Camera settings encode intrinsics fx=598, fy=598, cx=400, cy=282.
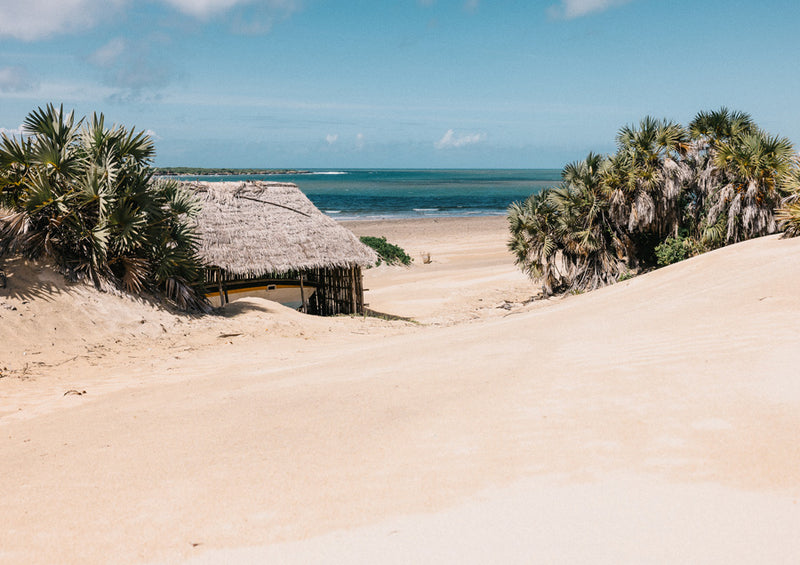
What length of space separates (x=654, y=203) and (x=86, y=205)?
1347 cm

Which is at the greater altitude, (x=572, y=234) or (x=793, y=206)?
(x=793, y=206)

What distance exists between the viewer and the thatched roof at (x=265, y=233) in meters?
13.6

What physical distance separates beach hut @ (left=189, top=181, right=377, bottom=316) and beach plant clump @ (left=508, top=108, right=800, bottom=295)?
225 inches

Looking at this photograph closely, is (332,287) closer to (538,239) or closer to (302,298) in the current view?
(302,298)

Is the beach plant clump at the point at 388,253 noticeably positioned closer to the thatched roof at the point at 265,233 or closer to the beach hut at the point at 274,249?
the beach hut at the point at 274,249

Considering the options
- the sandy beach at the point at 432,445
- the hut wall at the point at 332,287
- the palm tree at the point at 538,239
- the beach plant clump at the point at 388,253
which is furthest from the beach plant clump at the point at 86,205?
the beach plant clump at the point at 388,253

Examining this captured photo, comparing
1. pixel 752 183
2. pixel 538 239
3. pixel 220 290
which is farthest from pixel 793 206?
pixel 220 290

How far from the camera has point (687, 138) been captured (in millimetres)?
16828

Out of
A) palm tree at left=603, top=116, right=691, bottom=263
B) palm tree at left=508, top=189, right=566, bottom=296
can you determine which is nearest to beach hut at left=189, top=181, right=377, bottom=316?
palm tree at left=508, top=189, right=566, bottom=296

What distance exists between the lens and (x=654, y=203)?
1598cm

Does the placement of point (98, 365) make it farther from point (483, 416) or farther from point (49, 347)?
point (483, 416)

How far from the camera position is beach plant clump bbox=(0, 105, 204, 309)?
9.55m

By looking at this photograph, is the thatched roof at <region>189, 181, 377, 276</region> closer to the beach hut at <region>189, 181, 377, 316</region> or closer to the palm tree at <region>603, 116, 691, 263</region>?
the beach hut at <region>189, 181, 377, 316</region>

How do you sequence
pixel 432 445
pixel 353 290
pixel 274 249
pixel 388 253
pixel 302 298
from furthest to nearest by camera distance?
1. pixel 388 253
2. pixel 302 298
3. pixel 353 290
4. pixel 274 249
5. pixel 432 445
